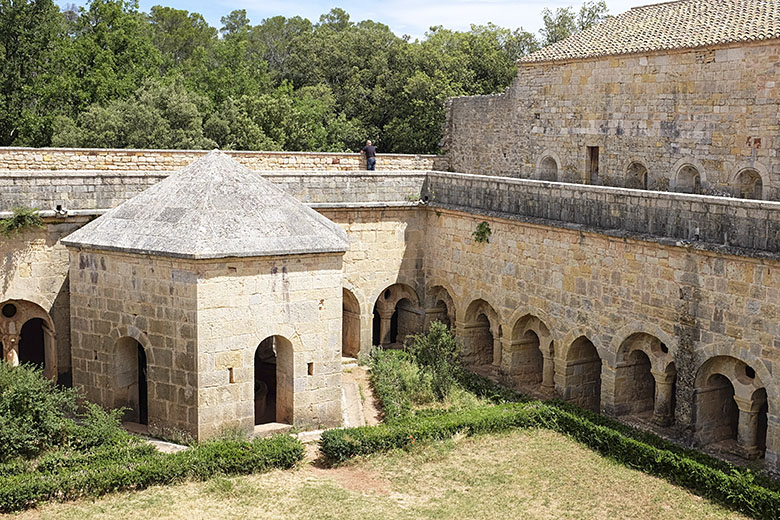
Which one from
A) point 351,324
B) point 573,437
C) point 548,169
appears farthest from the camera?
point 548,169

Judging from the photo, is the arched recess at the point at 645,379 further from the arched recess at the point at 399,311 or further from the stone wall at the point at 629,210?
the arched recess at the point at 399,311

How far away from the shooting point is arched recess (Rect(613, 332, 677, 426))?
51.5 feet

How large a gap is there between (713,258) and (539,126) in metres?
11.7

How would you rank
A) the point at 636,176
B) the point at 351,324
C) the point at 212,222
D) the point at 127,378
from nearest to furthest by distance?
the point at 212,222, the point at 127,378, the point at 351,324, the point at 636,176

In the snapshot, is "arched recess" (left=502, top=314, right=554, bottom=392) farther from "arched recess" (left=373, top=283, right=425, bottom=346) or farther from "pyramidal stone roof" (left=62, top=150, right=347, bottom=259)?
"pyramidal stone roof" (left=62, top=150, right=347, bottom=259)

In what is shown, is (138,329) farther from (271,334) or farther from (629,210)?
(629,210)

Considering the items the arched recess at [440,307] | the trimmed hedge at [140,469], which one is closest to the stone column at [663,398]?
the trimmed hedge at [140,469]

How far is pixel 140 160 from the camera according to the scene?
68.5 feet

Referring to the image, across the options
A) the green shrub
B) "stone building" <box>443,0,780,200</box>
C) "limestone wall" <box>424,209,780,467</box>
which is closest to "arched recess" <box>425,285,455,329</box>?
"limestone wall" <box>424,209,780,467</box>

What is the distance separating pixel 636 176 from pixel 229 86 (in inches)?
830

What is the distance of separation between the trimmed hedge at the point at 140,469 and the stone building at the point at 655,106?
1160 cm

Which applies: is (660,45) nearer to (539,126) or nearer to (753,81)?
(753,81)

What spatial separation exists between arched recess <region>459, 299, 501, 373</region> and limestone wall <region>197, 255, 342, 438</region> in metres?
5.15

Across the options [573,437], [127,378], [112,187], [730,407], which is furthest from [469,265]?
[127,378]
